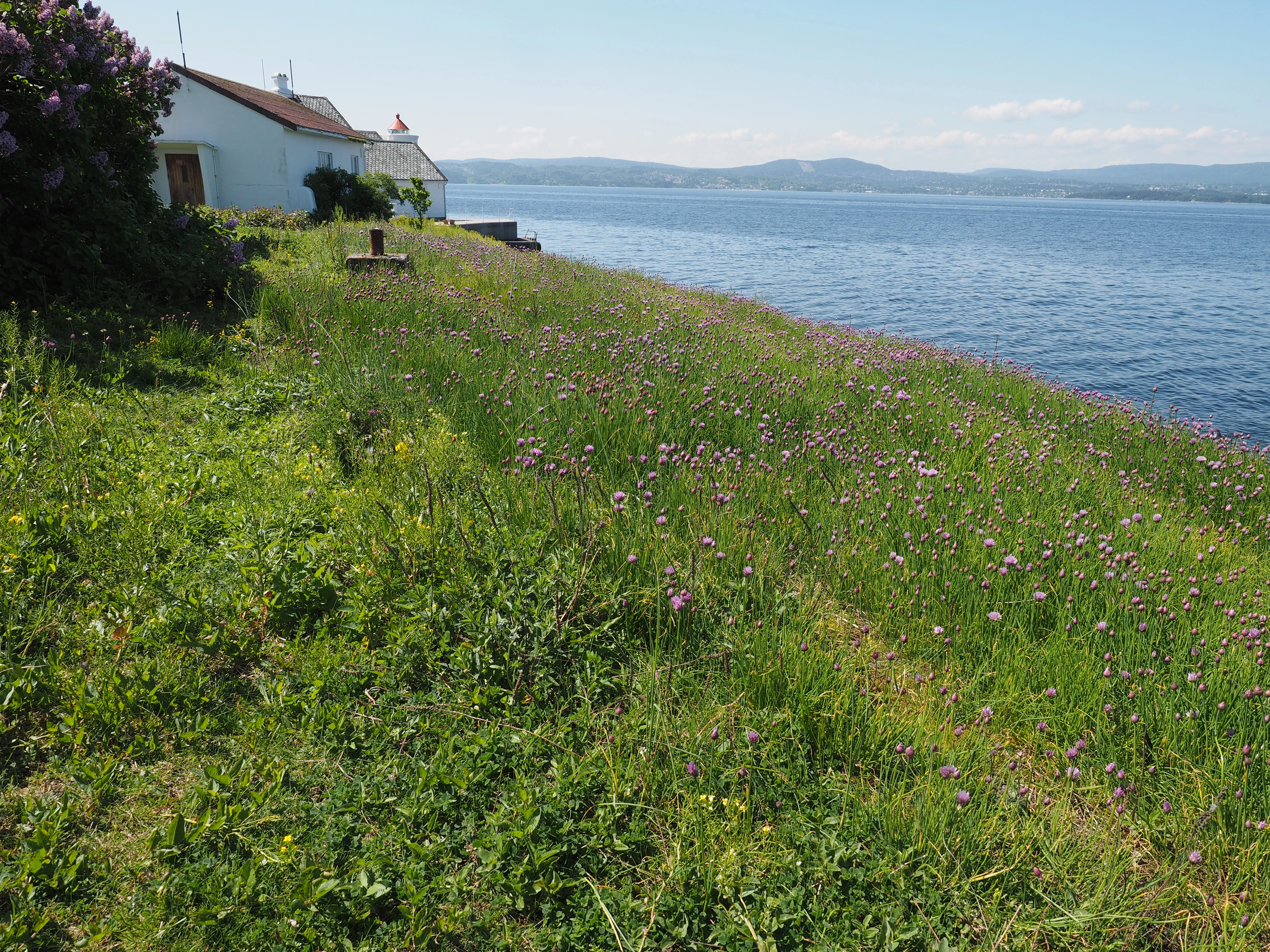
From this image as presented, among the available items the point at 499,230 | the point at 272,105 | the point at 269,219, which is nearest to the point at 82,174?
the point at 269,219

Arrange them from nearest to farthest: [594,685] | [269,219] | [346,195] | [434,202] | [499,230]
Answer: [594,685], [269,219], [499,230], [346,195], [434,202]

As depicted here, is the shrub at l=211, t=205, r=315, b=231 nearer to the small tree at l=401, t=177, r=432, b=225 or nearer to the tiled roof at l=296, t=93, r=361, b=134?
the small tree at l=401, t=177, r=432, b=225

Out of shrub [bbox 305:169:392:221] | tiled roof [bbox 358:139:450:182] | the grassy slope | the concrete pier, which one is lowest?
the grassy slope

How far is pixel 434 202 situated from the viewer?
49938 millimetres

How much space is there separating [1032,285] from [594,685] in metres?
38.3

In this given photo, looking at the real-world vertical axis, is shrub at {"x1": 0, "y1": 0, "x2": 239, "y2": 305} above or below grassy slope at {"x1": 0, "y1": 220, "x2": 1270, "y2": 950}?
Answer: above

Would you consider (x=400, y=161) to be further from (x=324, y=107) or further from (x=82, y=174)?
(x=82, y=174)

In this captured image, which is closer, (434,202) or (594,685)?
(594,685)

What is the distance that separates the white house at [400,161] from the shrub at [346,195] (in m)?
13.6

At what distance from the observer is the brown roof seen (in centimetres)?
2886

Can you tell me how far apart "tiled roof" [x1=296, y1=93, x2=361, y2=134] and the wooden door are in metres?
24.4

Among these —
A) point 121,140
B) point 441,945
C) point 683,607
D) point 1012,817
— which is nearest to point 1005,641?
point 1012,817

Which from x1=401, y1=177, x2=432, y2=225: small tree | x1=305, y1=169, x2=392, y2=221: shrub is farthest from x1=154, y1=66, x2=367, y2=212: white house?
x1=401, y1=177, x2=432, y2=225: small tree

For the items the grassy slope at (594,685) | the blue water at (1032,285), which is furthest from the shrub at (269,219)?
the grassy slope at (594,685)
